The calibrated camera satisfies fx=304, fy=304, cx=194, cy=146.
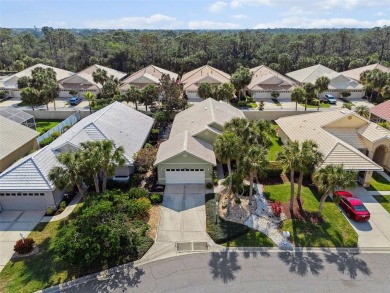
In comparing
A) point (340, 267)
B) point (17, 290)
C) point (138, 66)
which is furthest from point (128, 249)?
point (138, 66)

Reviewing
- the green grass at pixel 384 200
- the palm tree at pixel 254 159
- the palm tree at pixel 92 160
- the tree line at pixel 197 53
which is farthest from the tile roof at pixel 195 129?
the tree line at pixel 197 53

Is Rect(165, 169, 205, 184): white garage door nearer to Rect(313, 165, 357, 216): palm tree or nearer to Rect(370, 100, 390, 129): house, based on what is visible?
Rect(313, 165, 357, 216): palm tree

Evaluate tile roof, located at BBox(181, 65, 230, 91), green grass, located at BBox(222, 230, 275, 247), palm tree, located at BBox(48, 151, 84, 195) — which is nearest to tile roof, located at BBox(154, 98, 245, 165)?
palm tree, located at BBox(48, 151, 84, 195)

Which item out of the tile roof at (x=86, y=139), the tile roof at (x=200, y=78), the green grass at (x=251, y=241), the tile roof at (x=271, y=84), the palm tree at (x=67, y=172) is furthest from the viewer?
the tile roof at (x=271, y=84)

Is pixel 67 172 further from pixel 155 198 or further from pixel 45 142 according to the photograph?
pixel 45 142

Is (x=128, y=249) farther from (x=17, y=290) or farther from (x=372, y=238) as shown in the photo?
(x=372, y=238)

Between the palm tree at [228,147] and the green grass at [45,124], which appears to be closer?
the palm tree at [228,147]

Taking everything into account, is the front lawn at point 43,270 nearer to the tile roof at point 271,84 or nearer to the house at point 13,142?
the house at point 13,142
